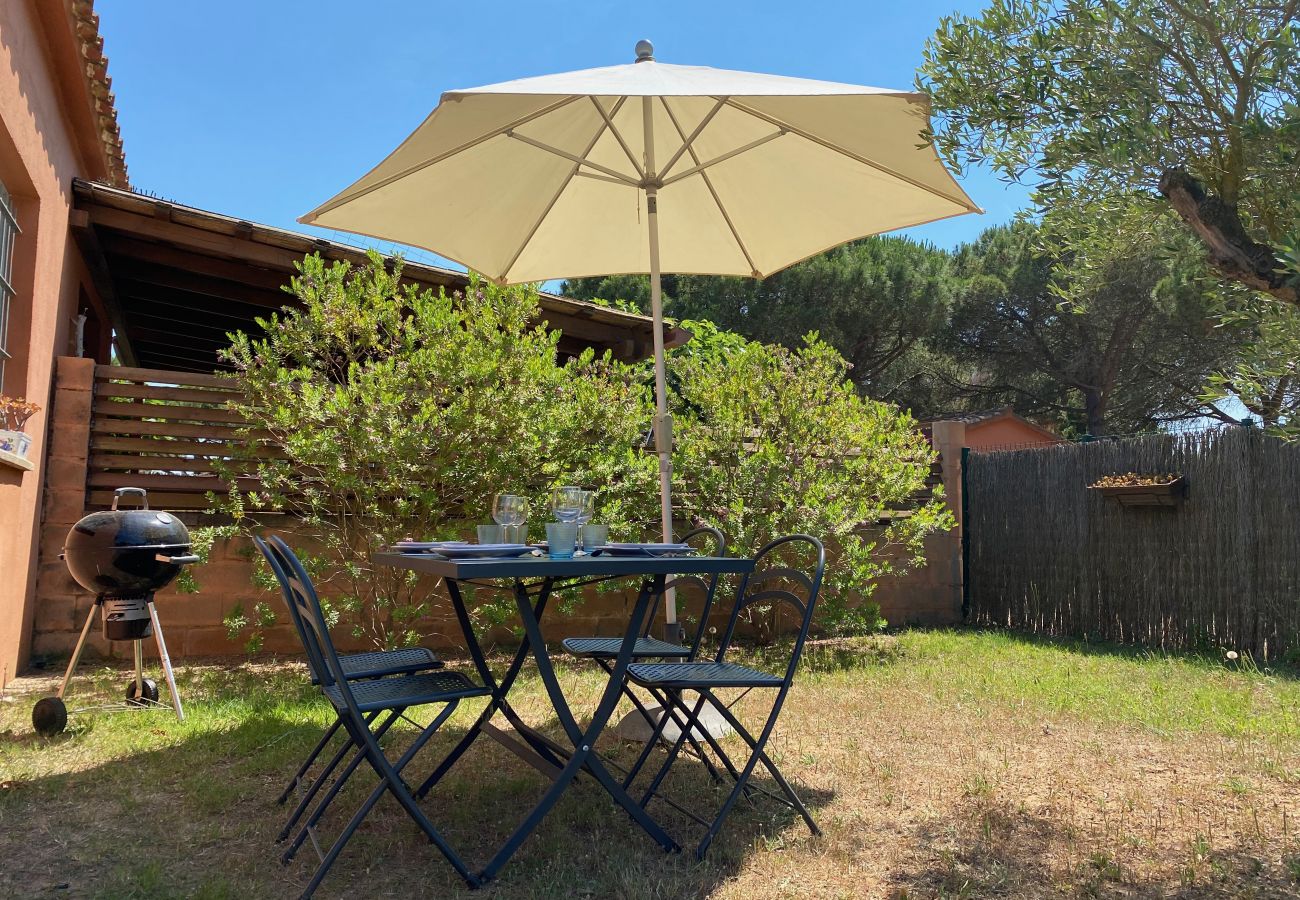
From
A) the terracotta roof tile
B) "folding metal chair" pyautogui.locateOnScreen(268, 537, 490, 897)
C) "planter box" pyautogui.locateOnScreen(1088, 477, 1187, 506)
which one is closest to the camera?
"folding metal chair" pyautogui.locateOnScreen(268, 537, 490, 897)

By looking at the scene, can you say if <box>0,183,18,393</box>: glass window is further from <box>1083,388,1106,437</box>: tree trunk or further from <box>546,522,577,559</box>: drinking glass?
<box>1083,388,1106,437</box>: tree trunk

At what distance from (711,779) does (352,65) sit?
11105mm

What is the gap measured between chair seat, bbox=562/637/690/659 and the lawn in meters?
0.46

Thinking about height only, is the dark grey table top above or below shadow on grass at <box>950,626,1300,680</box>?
above

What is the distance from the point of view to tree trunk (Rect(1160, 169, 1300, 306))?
8.41ft

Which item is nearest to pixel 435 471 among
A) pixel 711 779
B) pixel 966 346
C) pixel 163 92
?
pixel 711 779

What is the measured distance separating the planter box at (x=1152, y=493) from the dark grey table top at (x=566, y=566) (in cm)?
506

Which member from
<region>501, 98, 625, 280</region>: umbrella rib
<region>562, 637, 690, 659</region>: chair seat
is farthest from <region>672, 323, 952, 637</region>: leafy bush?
<region>562, 637, 690, 659</region>: chair seat

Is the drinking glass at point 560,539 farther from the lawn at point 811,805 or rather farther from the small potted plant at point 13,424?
the small potted plant at point 13,424

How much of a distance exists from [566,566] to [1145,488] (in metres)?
5.60

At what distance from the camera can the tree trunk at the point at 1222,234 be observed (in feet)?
8.41

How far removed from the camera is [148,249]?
22.9ft

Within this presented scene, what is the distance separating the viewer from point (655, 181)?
12.9ft

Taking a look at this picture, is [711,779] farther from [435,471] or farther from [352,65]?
[352,65]
